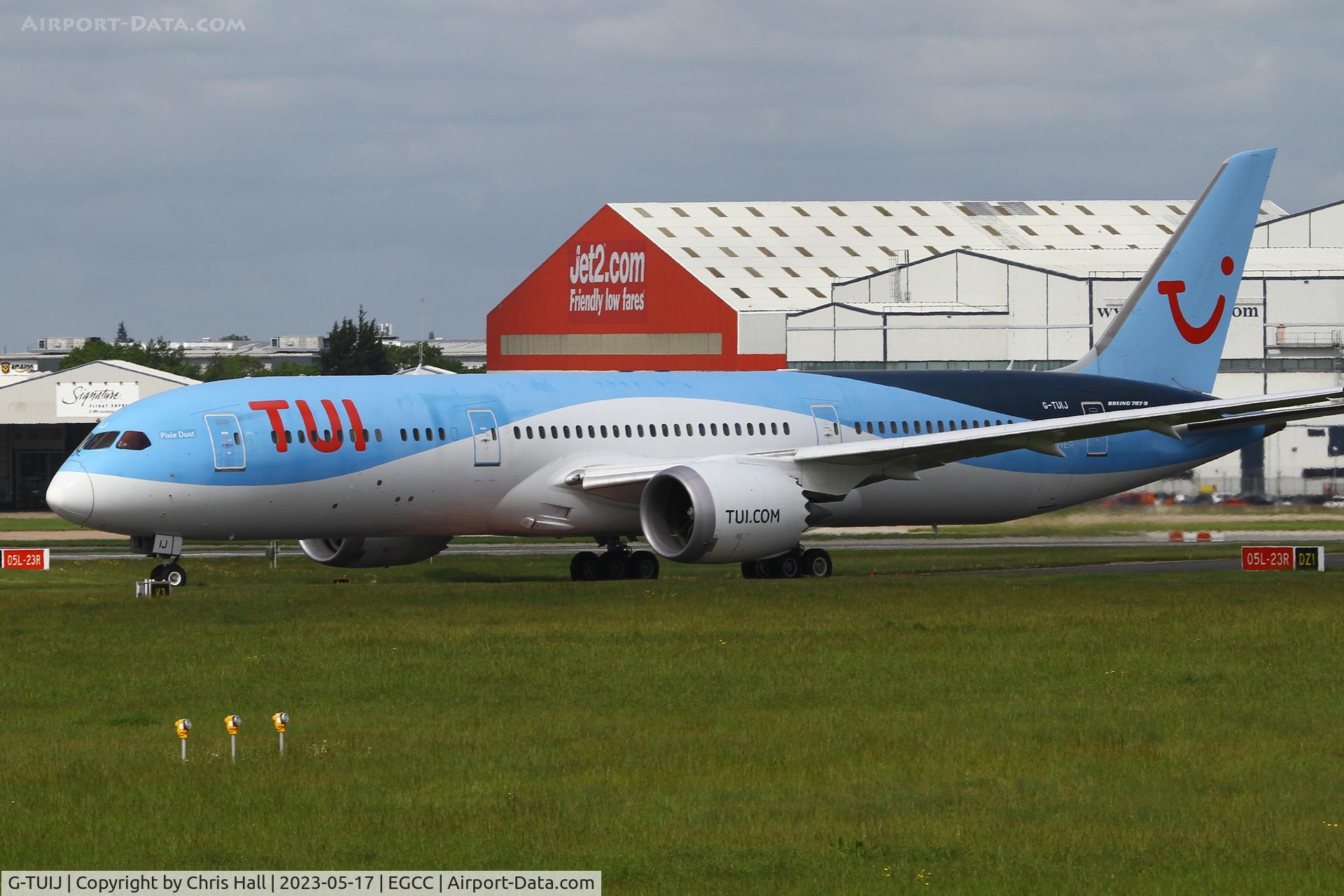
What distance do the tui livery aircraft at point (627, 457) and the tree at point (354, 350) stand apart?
76.3m

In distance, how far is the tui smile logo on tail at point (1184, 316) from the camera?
156ft

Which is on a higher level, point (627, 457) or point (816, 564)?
point (627, 457)

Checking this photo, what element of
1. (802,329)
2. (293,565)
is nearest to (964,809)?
(293,565)

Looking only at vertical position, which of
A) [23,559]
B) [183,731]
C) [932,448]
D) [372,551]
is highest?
[932,448]

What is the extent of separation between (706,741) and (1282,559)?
26.8m

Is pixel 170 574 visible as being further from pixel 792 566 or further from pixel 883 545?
pixel 883 545

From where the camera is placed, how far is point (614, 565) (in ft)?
136

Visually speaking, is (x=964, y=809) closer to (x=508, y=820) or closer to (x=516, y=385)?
(x=508, y=820)

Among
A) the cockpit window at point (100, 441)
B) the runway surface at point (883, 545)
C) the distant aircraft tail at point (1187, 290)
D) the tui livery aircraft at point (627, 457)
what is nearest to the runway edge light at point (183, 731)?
the tui livery aircraft at point (627, 457)

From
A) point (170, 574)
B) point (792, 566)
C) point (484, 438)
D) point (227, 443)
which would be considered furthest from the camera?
point (792, 566)

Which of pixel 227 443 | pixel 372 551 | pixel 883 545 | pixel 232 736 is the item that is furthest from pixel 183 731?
pixel 883 545

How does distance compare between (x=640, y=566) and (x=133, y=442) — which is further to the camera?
(x=640, y=566)
